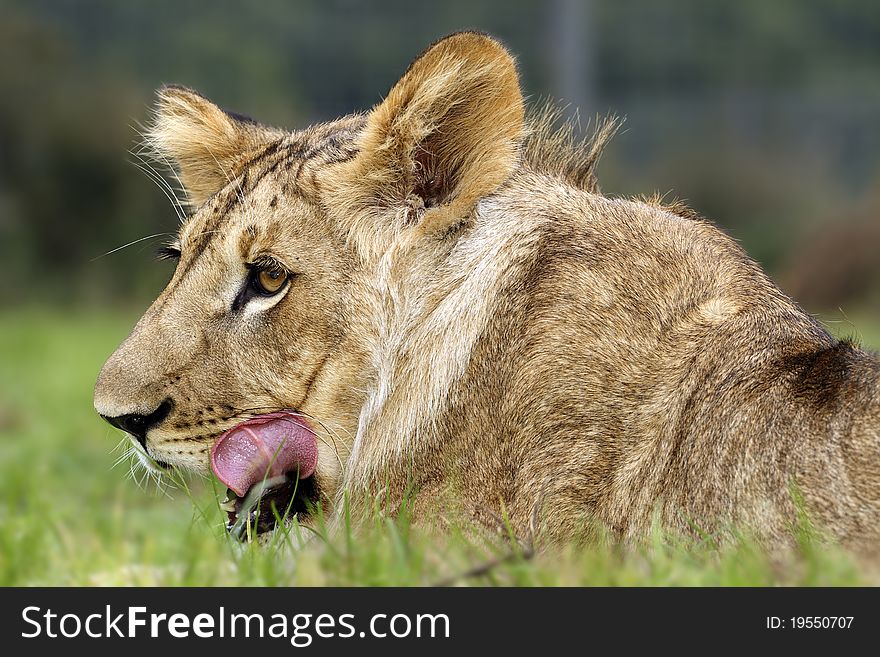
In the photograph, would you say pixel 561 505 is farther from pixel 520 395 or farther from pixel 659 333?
pixel 659 333

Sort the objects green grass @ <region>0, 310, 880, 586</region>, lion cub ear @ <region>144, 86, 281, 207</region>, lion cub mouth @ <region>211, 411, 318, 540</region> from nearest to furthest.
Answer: green grass @ <region>0, 310, 880, 586</region> → lion cub mouth @ <region>211, 411, 318, 540</region> → lion cub ear @ <region>144, 86, 281, 207</region>

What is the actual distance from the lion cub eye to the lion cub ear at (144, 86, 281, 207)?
0.67 m

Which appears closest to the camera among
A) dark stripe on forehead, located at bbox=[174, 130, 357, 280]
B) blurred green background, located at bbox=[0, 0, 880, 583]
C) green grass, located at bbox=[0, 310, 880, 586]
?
green grass, located at bbox=[0, 310, 880, 586]

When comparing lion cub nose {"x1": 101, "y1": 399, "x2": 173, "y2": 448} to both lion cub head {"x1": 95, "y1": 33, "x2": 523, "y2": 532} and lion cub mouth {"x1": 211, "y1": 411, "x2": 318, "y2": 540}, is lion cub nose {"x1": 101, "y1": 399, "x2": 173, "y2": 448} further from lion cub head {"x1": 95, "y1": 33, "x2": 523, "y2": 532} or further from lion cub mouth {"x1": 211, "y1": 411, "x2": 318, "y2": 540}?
lion cub mouth {"x1": 211, "y1": 411, "x2": 318, "y2": 540}

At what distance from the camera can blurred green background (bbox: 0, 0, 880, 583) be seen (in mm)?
16500

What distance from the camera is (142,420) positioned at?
3.37 meters

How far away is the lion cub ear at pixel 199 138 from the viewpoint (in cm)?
412

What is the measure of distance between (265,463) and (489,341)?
28.8 inches

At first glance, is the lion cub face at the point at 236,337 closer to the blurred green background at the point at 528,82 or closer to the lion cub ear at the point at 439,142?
the lion cub ear at the point at 439,142

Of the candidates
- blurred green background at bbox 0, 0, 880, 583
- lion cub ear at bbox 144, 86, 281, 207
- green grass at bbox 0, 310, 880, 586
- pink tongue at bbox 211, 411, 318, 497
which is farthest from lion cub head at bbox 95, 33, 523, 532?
blurred green background at bbox 0, 0, 880, 583

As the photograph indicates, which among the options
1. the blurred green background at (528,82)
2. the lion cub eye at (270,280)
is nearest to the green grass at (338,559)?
the lion cub eye at (270,280)

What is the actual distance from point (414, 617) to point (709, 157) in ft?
52.0

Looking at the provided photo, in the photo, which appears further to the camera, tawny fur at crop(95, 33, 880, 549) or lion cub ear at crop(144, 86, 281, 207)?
lion cub ear at crop(144, 86, 281, 207)

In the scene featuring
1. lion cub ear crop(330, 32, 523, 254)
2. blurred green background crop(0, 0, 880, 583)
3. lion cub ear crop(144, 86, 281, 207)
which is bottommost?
lion cub ear crop(330, 32, 523, 254)
